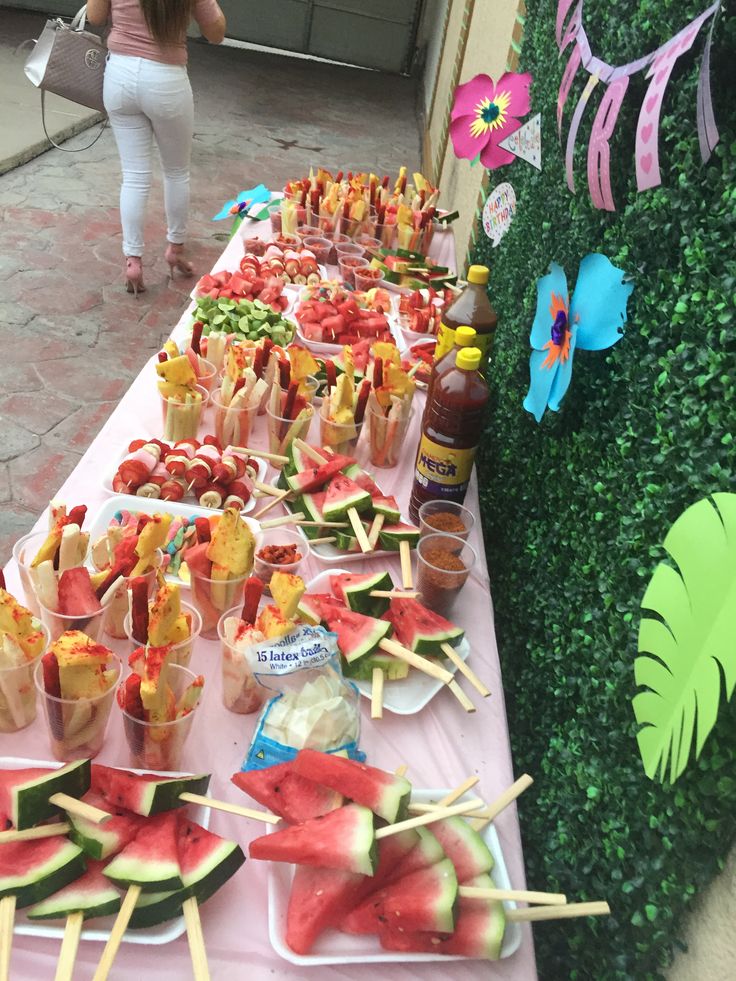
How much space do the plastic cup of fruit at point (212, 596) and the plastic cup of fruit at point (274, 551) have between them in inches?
3.4

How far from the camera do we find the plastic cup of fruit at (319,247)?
3342mm

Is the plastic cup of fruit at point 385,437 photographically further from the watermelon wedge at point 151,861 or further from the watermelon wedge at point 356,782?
the watermelon wedge at point 151,861

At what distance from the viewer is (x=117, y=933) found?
901mm

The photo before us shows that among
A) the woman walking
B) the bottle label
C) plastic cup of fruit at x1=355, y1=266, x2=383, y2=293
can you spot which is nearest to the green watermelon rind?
the bottle label

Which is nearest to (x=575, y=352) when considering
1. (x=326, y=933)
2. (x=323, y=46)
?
(x=326, y=933)

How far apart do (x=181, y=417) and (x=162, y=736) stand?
1.04 m

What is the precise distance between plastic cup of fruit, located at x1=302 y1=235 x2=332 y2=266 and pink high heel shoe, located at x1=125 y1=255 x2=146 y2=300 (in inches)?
68.5

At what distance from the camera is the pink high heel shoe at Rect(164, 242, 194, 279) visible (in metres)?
4.93

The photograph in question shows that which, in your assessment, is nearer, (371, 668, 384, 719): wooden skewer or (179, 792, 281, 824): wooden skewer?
(179, 792, 281, 824): wooden skewer

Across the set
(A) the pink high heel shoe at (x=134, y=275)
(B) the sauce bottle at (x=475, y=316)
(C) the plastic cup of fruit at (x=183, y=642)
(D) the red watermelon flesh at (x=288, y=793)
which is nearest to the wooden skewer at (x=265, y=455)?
(B) the sauce bottle at (x=475, y=316)

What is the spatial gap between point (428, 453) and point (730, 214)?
884mm

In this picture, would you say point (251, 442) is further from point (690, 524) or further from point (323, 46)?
point (323, 46)

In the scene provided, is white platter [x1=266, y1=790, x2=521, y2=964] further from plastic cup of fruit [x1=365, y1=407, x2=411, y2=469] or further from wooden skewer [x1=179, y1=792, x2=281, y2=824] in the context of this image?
plastic cup of fruit [x1=365, y1=407, x2=411, y2=469]

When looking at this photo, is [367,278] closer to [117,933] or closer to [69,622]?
[69,622]
